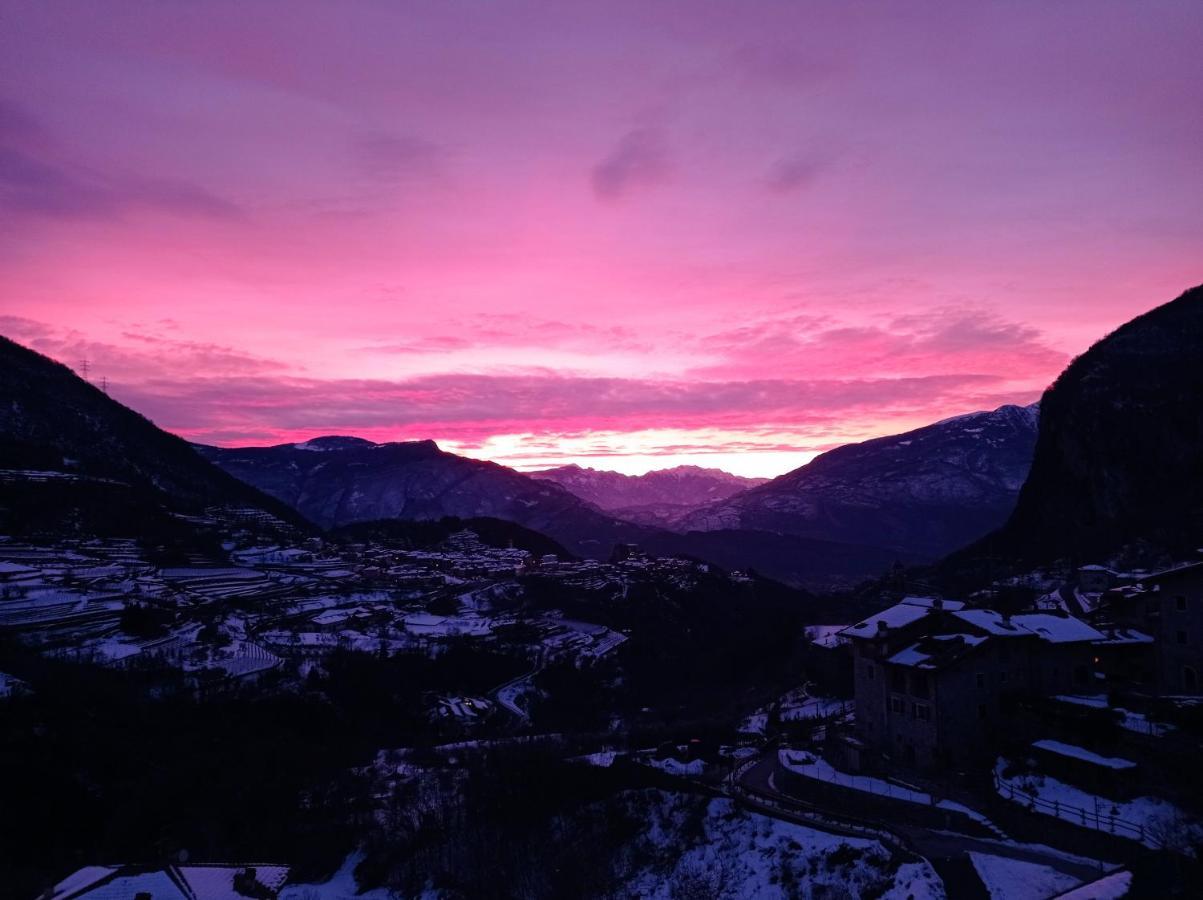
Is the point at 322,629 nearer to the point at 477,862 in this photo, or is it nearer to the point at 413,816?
the point at 413,816

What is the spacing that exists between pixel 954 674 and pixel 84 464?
99567 millimetres

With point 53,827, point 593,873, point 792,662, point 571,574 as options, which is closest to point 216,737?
point 53,827

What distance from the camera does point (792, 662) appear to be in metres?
73.8

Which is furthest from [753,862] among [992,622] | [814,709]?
[814,709]

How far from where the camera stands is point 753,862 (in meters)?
30.7

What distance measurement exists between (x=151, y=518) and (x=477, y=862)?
7014 centimetres

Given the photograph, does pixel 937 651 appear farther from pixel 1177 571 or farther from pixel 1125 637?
pixel 1125 637

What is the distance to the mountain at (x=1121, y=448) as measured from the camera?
8431cm

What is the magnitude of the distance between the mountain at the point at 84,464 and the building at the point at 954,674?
74873 mm

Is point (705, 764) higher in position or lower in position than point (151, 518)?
lower

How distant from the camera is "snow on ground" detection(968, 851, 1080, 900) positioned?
76.6 feet

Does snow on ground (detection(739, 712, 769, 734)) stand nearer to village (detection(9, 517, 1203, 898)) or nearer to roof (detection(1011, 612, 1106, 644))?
village (detection(9, 517, 1203, 898))

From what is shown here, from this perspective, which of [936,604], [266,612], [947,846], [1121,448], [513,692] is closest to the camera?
[947,846]

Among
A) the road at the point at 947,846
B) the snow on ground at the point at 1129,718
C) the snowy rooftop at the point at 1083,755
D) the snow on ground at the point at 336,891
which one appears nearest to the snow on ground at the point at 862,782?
the road at the point at 947,846
